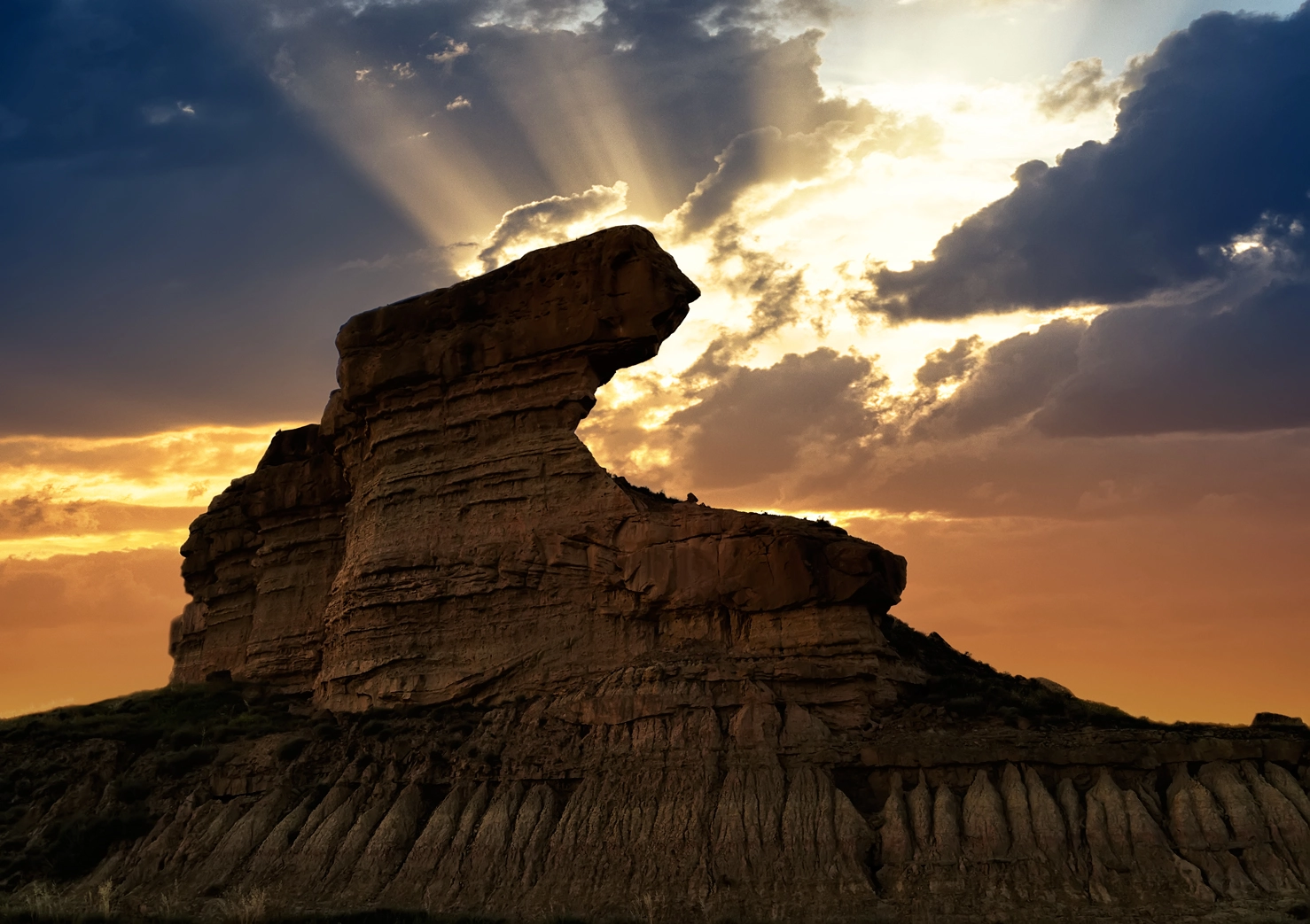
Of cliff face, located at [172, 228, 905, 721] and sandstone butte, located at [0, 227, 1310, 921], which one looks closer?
sandstone butte, located at [0, 227, 1310, 921]

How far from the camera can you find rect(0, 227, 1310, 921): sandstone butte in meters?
26.2

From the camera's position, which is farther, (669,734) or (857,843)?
(669,734)

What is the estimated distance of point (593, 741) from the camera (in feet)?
102

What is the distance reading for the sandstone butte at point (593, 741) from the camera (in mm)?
26250

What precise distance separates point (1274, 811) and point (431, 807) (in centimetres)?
2017

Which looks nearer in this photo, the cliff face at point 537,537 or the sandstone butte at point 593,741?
the sandstone butte at point 593,741

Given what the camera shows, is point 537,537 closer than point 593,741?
No

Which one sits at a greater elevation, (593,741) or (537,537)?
(537,537)

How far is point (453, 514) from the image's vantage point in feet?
119

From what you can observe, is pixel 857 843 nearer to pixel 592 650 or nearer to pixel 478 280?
pixel 592 650

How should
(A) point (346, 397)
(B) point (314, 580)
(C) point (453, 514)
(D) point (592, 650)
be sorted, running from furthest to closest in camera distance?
(B) point (314, 580) < (A) point (346, 397) < (C) point (453, 514) < (D) point (592, 650)

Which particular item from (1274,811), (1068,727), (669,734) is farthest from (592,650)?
(1274,811)

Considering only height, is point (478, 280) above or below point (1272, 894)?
above

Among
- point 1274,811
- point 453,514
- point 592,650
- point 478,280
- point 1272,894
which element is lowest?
point 1272,894
